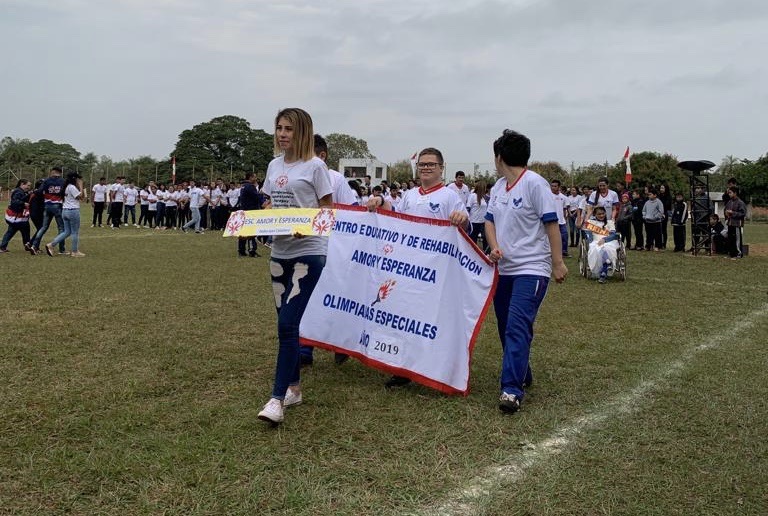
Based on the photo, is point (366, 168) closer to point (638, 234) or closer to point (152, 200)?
point (152, 200)

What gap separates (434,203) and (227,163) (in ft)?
270

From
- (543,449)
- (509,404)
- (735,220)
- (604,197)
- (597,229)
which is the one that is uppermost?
(604,197)

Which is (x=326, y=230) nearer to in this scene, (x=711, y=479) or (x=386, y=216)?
(x=386, y=216)

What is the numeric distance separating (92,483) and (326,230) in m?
1.83

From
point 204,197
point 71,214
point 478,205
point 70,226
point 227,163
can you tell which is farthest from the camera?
point 227,163

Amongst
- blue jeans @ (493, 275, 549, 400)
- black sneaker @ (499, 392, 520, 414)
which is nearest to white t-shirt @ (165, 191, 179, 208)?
blue jeans @ (493, 275, 549, 400)

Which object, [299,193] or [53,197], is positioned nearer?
[299,193]

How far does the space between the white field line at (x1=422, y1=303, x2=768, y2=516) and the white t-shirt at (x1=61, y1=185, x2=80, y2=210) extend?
12.0 meters

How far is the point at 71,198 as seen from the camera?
13320 millimetres

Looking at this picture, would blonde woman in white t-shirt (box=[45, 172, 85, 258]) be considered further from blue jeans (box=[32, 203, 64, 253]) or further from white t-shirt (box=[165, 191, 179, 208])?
white t-shirt (box=[165, 191, 179, 208])

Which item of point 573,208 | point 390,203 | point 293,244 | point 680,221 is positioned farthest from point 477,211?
point 293,244

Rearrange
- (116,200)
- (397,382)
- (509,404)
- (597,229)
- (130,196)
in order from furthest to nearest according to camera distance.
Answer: (130,196)
(116,200)
(597,229)
(397,382)
(509,404)

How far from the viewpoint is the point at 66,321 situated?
684 cm

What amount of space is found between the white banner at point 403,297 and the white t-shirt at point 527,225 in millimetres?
207
